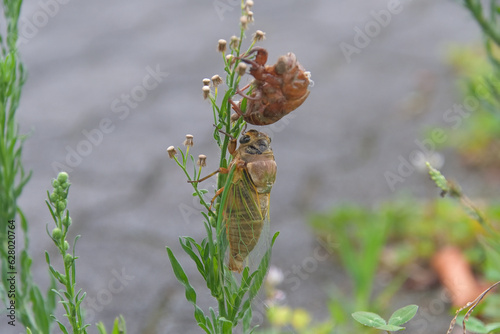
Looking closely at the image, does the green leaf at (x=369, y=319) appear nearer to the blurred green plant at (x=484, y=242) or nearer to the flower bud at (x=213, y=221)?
the blurred green plant at (x=484, y=242)

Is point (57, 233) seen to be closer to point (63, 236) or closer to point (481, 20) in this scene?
point (63, 236)

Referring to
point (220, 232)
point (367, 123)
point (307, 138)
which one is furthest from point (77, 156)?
point (220, 232)

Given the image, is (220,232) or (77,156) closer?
(220,232)

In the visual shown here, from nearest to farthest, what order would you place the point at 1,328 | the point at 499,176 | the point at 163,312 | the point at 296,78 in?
the point at 296,78 < the point at 1,328 < the point at 163,312 < the point at 499,176

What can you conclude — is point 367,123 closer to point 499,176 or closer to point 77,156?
point 499,176

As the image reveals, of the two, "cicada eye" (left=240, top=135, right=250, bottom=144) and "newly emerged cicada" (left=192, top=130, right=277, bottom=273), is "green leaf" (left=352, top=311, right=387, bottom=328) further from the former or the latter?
"cicada eye" (left=240, top=135, right=250, bottom=144)

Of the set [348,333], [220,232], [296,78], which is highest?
[296,78]

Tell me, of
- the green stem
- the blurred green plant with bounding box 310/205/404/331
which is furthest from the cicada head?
the blurred green plant with bounding box 310/205/404/331

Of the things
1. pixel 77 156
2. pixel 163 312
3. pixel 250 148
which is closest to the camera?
pixel 250 148

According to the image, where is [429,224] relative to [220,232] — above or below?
below
